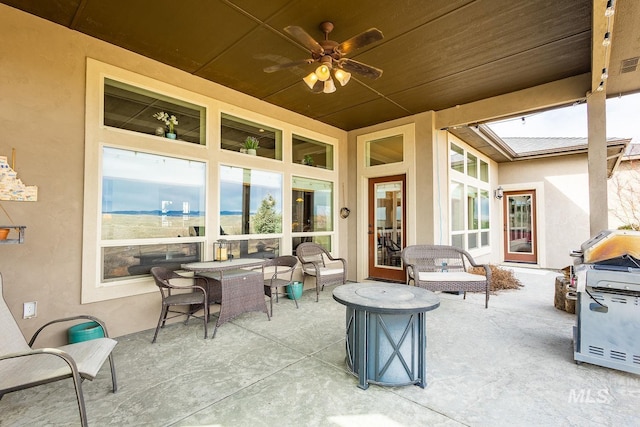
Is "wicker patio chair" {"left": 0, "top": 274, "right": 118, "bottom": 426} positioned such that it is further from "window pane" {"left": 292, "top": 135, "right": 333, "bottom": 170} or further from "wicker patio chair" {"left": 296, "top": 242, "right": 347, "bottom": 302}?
"window pane" {"left": 292, "top": 135, "right": 333, "bottom": 170}

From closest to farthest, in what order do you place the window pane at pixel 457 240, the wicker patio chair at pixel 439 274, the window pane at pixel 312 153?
the wicker patio chair at pixel 439 274 < the window pane at pixel 312 153 < the window pane at pixel 457 240

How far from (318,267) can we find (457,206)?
136 inches

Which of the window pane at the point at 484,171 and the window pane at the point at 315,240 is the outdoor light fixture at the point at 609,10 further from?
the window pane at the point at 484,171

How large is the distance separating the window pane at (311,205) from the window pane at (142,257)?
6.22 ft

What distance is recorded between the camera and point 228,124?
4.41 meters

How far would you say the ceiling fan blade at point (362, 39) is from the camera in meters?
2.45

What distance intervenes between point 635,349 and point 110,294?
196 inches

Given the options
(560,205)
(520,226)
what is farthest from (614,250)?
(520,226)

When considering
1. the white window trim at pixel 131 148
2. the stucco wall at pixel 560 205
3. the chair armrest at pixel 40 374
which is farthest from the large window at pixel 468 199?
the chair armrest at pixel 40 374

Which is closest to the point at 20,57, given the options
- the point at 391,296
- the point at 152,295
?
the point at 152,295

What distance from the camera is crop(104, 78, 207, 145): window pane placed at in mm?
3334

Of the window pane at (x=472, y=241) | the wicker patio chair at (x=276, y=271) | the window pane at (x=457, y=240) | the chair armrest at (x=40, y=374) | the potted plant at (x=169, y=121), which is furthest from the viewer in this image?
the window pane at (x=472, y=241)

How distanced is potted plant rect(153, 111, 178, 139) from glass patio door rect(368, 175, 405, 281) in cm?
385

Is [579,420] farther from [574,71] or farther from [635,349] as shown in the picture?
[574,71]
